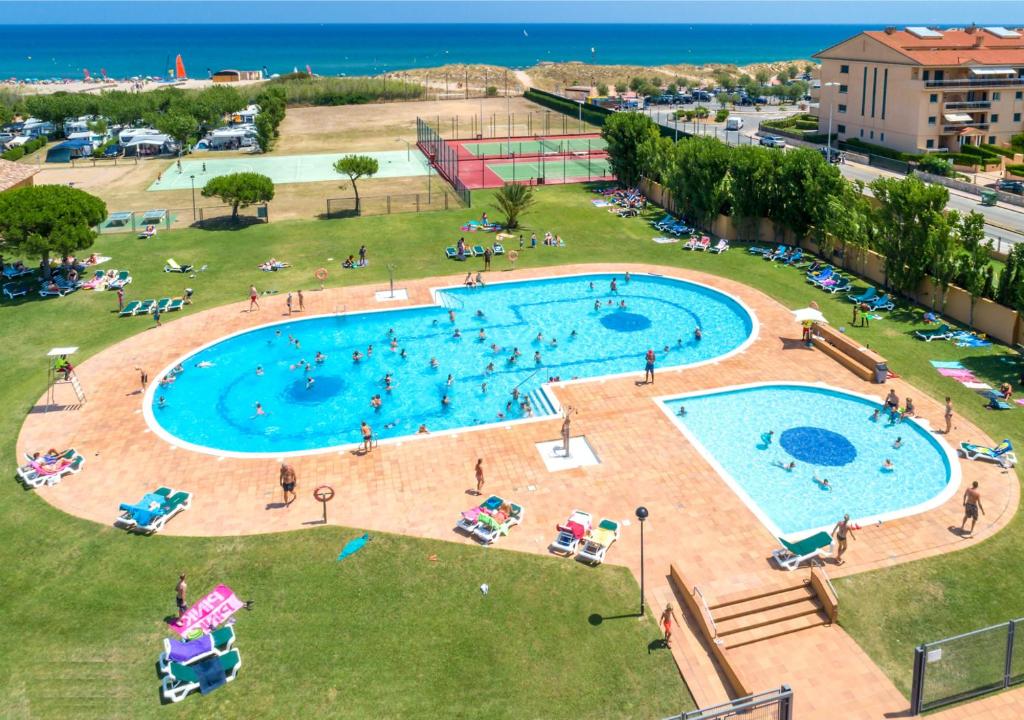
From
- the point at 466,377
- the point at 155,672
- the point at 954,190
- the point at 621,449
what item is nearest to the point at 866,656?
the point at 621,449

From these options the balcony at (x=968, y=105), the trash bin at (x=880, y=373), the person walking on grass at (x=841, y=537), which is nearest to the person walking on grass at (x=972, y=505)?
the person walking on grass at (x=841, y=537)

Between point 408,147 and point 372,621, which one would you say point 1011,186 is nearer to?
point 408,147

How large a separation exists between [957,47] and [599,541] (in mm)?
80372

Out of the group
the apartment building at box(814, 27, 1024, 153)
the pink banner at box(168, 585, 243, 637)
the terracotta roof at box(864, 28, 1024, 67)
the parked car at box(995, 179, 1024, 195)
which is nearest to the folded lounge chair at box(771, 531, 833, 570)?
the pink banner at box(168, 585, 243, 637)

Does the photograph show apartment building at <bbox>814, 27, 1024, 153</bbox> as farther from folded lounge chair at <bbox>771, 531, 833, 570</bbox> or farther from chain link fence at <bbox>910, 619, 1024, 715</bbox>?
chain link fence at <bbox>910, 619, 1024, 715</bbox>

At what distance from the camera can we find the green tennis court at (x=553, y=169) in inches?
2665

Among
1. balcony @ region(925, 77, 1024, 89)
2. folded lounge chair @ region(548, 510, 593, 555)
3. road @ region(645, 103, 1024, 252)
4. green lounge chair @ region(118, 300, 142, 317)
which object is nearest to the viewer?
folded lounge chair @ region(548, 510, 593, 555)

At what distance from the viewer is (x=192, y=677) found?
55.2ft

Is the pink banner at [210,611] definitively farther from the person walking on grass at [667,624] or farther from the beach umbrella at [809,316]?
the beach umbrella at [809,316]

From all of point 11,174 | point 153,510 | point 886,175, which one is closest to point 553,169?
point 886,175

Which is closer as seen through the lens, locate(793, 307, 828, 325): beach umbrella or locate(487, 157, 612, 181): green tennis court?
locate(793, 307, 828, 325): beach umbrella

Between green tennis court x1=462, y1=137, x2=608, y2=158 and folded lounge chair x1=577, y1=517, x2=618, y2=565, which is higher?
green tennis court x1=462, y1=137, x2=608, y2=158

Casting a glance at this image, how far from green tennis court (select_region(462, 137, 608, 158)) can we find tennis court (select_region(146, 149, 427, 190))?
22.9 feet

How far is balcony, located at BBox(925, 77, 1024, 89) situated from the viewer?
73.9 m
